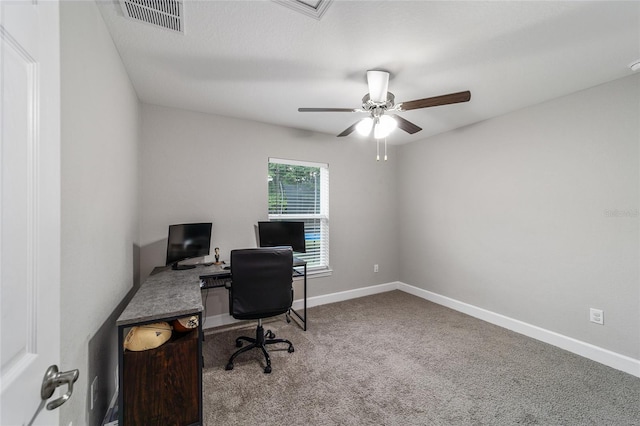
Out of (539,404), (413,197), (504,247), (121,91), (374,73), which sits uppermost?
(374,73)

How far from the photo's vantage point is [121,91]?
2014 mm

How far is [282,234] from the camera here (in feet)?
10.9

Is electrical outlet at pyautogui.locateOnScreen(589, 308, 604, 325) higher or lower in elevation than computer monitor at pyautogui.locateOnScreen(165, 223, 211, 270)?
lower

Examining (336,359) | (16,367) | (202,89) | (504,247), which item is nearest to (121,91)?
(202,89)

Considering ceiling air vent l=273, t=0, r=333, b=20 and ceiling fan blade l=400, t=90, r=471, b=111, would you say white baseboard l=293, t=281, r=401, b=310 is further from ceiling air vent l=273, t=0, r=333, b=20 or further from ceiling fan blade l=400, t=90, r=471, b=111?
ceiling air vent l=273, t=0, r=333, b=20

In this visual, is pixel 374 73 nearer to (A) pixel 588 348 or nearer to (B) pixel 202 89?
(B) pixel 202 89

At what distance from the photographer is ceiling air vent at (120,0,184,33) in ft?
4.84

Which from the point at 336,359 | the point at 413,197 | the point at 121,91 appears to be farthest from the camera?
the point at 413,197

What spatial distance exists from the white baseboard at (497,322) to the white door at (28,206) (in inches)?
106

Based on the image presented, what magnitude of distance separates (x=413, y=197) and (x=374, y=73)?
263 centimetres

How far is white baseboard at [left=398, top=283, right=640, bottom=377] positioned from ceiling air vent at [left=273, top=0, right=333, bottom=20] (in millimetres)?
3672

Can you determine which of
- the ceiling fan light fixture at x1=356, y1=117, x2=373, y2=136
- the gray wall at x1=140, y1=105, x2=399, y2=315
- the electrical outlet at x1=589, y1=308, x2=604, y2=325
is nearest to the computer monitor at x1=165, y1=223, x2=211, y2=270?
the gray wall at x1=140, y1=105, x2=399, y2=315

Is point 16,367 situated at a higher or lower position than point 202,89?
lower

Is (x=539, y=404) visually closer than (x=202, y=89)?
Yes
